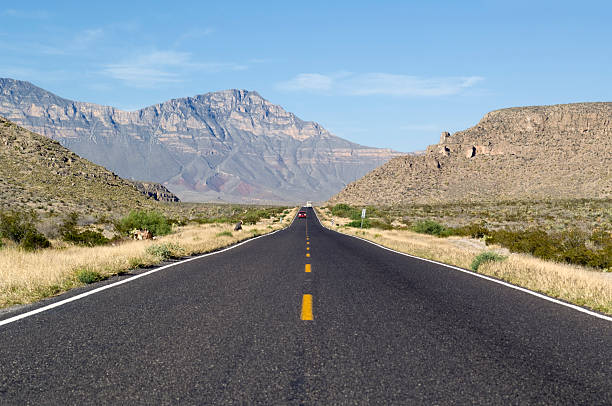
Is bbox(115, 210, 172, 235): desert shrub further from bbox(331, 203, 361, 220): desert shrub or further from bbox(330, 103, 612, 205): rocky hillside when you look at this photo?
bbox(330, 103, 612, 205): rocky hillside

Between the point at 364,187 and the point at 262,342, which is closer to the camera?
the point at 262,342

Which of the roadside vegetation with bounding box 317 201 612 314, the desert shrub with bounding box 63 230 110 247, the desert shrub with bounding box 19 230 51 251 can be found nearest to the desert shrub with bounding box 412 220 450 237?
the roadside vegetation with bounding box 317 201 612 314

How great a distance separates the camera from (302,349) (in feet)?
16.3

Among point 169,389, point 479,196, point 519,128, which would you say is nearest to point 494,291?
point 169,389

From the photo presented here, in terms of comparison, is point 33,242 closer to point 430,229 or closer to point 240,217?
point 430,229

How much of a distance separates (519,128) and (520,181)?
23.6 meters

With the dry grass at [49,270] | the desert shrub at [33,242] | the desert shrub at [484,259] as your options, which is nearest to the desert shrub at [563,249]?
the desert shrub at [484,259]

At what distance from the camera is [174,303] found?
7.32m

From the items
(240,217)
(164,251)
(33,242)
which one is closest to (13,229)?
(33,242)

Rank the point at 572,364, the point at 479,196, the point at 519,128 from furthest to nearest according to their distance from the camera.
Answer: the point at 519,128 → the point at 479,196 → the point at 572,364

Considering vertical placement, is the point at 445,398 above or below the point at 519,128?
below

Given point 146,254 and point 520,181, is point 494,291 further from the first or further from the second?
point 520,181

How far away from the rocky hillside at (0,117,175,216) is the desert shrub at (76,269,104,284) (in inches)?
1184

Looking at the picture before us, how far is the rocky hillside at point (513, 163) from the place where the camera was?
87062 mm
